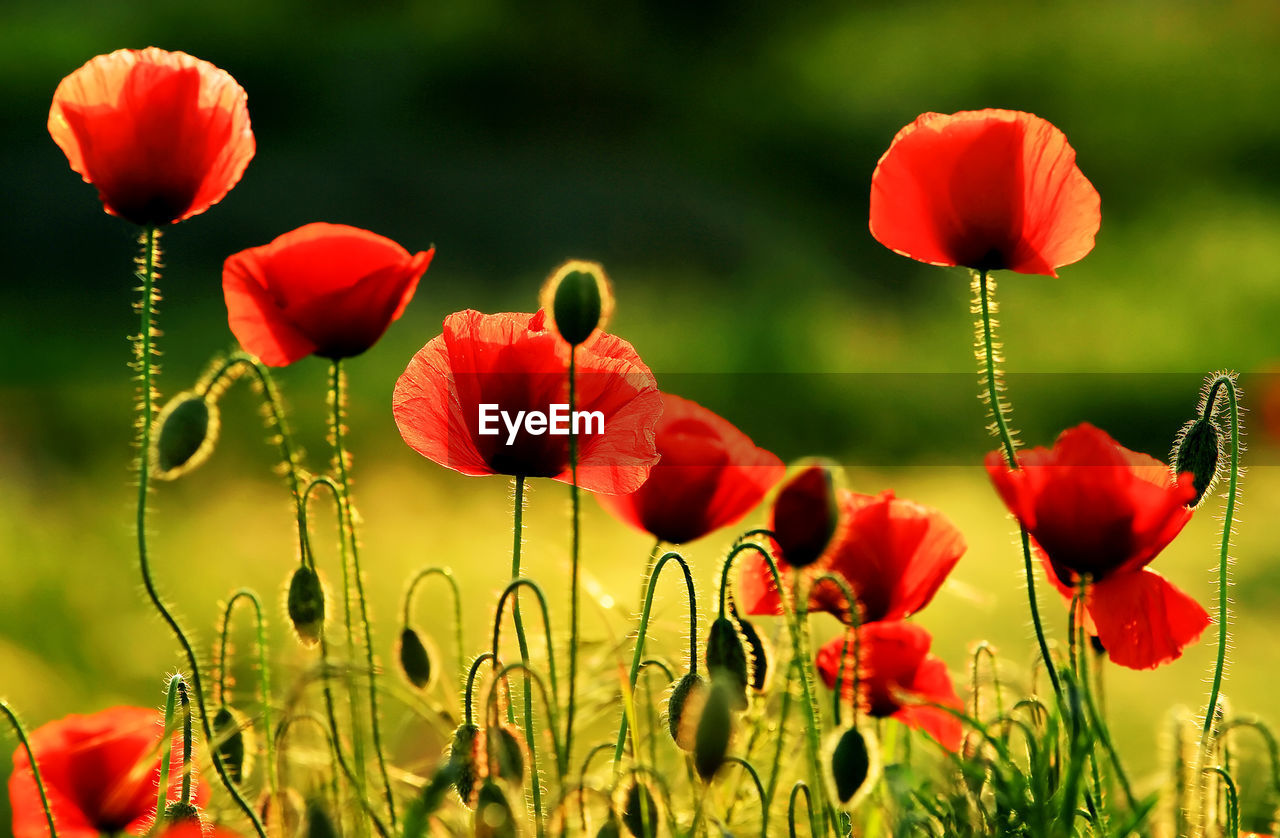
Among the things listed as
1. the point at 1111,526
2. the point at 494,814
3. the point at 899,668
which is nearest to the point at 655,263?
the point at 899,668

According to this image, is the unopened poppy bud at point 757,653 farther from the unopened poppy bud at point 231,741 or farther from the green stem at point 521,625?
the unopened poppy bud at point 231,741

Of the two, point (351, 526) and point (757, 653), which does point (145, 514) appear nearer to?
point (351, 526)

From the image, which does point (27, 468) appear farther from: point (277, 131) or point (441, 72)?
point (441, 72)

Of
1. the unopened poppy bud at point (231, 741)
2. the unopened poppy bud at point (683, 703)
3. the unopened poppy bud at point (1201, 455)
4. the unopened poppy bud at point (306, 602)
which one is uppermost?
the unopened poppy bud at point (1201, 455)

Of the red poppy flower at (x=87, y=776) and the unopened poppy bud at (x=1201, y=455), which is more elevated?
the unopened poppy bud at (x=1201, y=455)

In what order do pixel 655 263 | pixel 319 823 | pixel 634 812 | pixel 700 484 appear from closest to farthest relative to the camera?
1. pixel 319 823
2. pixel 634 812
3. pixel 700 484
4. pixel 655 263

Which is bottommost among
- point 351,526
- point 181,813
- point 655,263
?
point 181,813

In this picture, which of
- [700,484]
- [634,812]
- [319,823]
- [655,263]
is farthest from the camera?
[655,263]

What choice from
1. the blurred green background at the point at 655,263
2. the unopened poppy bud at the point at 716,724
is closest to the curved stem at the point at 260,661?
the unopened poppy bud at the point at 716,724
